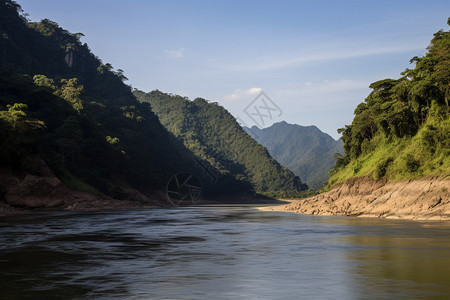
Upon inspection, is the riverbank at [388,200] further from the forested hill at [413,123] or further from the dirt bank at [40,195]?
the dirt bank at [40,195]

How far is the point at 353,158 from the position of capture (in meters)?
74.8

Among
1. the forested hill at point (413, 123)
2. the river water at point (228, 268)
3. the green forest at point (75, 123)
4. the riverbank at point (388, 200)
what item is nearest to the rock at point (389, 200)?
the riverbank at point (388, 200)

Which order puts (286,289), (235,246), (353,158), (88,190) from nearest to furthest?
1. (286,289)
2. (235,246)
3. (353,158)
4. (88,190)

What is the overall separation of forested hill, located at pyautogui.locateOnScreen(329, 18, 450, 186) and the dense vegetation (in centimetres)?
5061

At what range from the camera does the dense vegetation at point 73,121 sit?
73125 millimetres

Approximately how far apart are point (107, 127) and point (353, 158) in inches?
3114

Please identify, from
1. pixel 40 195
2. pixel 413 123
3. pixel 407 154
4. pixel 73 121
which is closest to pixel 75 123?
pixel 73 121

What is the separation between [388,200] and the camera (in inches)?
1820

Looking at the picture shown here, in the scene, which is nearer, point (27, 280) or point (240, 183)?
point (27, 280)

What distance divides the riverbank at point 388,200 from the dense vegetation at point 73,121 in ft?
146

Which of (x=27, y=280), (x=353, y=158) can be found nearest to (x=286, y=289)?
(x=27, y=280)

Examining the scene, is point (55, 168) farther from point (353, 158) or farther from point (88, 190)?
point (353, 158)

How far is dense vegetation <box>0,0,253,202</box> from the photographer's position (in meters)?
73.1

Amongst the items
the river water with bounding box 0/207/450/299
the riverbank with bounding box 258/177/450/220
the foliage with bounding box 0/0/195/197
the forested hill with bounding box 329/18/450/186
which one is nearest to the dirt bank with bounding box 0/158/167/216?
the foliage with bounding box 0/0/195/197
